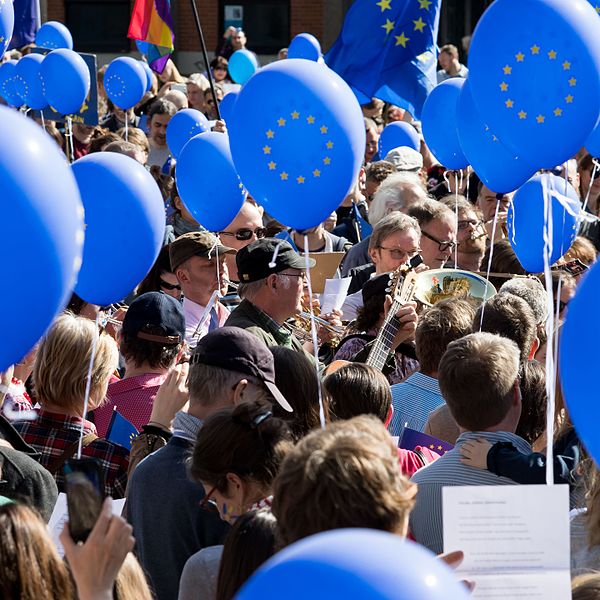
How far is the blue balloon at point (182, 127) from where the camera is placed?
9258 millimetres

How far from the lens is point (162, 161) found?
10.8 m

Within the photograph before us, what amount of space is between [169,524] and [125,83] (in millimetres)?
9758

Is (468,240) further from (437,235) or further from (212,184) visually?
(212,184)

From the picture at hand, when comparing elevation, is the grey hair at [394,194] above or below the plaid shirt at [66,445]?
above

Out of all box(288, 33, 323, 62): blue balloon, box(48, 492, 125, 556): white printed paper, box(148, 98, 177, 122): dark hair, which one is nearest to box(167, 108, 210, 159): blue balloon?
box(148, 98, 177, 122): dark hair

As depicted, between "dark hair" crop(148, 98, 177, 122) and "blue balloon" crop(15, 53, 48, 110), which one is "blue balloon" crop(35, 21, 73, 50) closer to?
"blue balloon" crop(15, 53, 48, 110)

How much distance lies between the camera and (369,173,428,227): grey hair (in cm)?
716

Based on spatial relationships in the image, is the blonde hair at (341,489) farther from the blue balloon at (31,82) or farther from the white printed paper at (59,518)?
the blue balloon at (31,82)

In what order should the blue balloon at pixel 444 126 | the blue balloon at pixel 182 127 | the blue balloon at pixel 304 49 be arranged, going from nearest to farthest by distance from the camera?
the blue balloon at pixel 444 126 → the blue balloon at pixel 182 127 → the blue balloon at pixel 304 49

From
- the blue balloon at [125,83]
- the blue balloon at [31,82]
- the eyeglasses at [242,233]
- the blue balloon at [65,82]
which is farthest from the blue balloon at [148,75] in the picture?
the eyeglasses at [242,233]

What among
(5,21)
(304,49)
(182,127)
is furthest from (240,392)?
(304,49)

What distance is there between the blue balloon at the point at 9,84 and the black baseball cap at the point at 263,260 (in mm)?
6978

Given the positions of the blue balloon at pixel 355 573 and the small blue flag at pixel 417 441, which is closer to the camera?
the blue balloon at pixel 355 573

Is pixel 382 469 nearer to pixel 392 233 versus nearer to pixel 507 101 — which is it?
pixel 507 101
